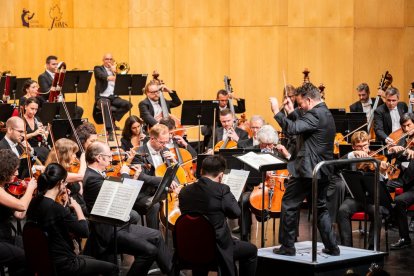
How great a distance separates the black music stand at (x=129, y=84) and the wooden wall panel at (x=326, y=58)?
10.2 ft

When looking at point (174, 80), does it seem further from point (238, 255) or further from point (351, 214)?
point (238, 255)

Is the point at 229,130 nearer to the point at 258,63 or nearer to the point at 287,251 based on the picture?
the point at 287,251

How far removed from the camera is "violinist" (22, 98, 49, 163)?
9.59m

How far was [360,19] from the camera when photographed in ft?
46.7

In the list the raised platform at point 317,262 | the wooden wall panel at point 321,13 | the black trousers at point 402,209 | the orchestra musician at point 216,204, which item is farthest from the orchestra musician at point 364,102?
the orchestra musician at point 216,204

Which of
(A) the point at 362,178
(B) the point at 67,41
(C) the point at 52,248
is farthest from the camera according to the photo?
(B) the point at 67,41

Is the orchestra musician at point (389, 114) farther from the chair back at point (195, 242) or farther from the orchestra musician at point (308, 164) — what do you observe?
the chair back at point (195, 242)

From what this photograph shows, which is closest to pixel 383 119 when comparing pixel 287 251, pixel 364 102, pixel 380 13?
pixel 364 102

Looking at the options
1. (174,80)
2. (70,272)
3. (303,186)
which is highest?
(174,80)

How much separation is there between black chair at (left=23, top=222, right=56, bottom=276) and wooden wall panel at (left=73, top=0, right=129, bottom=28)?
9044mm

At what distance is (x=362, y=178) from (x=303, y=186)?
0.87 meters

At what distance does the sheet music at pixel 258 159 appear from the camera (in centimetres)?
689

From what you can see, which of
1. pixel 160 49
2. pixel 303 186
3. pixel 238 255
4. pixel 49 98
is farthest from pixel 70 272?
pixel 160 49

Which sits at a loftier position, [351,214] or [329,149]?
[329,149]
